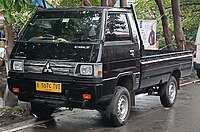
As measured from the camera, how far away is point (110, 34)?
6789mm

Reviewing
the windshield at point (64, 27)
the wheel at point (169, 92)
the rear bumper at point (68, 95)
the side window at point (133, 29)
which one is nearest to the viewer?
the rear bumper at point (68, 95)

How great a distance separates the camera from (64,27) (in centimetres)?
688

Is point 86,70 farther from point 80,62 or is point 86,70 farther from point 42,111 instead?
point 42,111

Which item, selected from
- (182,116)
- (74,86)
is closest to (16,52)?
(74,86)

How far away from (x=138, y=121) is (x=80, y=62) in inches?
82.3

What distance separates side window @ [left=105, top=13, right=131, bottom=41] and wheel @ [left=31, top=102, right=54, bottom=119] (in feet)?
6.11

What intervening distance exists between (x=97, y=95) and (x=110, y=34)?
1.25 m

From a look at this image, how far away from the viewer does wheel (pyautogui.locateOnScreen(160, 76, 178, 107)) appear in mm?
8836

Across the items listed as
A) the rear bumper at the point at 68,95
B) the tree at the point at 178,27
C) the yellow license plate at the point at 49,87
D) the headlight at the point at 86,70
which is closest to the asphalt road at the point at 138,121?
the rear bumper at the point at 68,95

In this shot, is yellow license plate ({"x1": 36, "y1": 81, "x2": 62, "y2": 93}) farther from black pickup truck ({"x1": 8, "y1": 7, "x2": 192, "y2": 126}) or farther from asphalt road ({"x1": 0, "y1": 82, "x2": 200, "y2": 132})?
asphalt road ({"x1": 0, "y1": 82, "x2": 200, "y2": 132})

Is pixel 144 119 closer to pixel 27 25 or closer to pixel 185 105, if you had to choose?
pixel 185 105

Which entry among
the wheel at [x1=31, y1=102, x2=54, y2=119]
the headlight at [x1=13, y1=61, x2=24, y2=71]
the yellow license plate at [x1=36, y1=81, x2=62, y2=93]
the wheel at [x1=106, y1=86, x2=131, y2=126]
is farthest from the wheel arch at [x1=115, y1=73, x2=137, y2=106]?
the headlight at [x1=13, y1=61, x2=24, y2=71]

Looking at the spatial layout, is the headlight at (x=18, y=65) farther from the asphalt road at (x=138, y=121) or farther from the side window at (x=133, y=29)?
the side window at (x=133, y=29)

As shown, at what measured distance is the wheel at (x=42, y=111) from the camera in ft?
23.8
